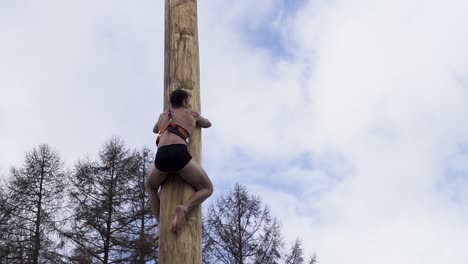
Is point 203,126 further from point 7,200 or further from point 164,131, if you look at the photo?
point 7,200

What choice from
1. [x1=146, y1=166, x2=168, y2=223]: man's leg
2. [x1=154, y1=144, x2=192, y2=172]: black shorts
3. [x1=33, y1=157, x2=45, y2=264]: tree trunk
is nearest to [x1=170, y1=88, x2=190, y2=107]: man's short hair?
[x1=154, y1=144, x2=192, y2=172]: black shorts

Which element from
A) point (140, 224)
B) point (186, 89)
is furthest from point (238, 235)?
point (186, 89)

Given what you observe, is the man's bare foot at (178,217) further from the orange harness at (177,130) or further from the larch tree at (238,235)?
the larch tree at (238,235)

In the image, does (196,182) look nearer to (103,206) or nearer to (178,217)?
(178,217)

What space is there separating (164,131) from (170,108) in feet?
0.57

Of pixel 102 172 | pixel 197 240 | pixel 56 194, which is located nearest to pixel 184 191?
pixel 197 240

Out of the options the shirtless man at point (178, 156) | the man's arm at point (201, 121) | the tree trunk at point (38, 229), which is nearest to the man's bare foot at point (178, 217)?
the shirtless man at point (178, 156)

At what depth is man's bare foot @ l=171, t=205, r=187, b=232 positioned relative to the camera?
361 cm

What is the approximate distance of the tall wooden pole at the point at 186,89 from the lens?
11.8 ft

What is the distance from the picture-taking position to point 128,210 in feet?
55.5

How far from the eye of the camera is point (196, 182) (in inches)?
149

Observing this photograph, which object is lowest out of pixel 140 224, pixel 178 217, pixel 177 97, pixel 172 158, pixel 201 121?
pixel 178 217

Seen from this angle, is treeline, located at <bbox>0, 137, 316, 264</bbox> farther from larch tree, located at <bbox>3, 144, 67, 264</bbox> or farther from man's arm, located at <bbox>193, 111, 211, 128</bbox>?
man's arm, located at <bbox>193, 111, 211, 128</bbox>

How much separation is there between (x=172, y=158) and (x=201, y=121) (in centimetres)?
40
